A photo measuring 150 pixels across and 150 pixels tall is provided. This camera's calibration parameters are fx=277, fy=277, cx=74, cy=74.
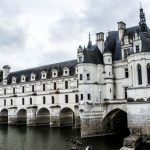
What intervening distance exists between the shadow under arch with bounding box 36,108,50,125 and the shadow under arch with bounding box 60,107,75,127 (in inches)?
235

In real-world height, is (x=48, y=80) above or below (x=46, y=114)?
above

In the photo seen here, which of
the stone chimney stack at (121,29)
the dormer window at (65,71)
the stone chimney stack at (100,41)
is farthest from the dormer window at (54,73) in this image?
the stone chimney stack at (121,29)

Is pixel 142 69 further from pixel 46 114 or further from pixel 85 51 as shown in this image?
pixel 46 114

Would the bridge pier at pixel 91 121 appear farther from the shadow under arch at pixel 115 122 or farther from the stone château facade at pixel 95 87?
the shadow under arch at pixel 115 122

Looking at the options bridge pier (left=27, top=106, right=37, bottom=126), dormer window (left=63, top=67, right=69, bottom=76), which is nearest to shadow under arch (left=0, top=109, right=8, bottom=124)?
bridge pier (left=27, top=106, right=37, bottom=126)

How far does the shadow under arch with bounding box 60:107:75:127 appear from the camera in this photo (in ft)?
188

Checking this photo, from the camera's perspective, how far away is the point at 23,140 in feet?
136

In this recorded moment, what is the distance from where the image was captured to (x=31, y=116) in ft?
199

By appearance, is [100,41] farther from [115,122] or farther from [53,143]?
[53,143]

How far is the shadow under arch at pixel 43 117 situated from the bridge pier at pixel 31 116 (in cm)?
91

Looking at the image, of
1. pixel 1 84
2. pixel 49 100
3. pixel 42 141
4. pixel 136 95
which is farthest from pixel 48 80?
pixel 136 95

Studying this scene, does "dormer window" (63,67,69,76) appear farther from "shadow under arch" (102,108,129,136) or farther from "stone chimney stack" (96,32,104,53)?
"shadow under arch" (102,108,129,136)

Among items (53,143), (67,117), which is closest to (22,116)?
(67,117)

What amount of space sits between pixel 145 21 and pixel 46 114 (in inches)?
1198
